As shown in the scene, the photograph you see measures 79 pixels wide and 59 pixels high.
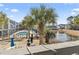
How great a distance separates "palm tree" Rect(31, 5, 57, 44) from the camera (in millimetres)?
3260

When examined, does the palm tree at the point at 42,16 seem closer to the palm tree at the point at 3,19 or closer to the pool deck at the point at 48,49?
the pool deck at the point at 48,49

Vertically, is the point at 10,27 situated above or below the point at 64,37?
above

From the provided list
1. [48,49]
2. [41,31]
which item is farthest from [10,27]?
[48,49]

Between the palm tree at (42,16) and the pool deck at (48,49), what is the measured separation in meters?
0.14

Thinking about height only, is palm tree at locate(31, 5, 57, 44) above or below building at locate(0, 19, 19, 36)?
above

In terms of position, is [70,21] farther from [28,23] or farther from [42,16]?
[28,23]

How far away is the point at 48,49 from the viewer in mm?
3273

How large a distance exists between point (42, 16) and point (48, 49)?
33 centimetres

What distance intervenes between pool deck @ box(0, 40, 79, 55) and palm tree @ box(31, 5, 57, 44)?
0.14m

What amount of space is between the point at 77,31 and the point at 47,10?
1.18 feet

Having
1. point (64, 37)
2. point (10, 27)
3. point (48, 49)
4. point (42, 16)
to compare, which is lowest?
point (48, 49)

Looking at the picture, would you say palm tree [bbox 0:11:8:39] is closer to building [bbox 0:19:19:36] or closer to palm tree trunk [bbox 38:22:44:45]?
building [bbox 0:19:19:36]

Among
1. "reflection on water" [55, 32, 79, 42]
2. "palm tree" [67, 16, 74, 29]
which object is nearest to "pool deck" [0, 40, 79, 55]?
"reflection on water" [55, 32, 79, 42]

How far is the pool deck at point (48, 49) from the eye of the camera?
3262 millimetres
